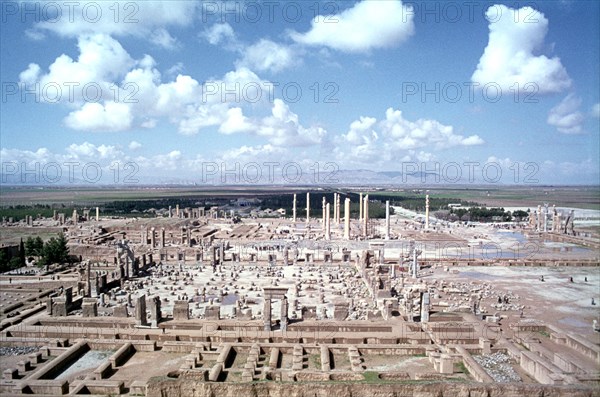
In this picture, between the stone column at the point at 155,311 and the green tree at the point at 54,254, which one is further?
the green tree at the point at 54,254

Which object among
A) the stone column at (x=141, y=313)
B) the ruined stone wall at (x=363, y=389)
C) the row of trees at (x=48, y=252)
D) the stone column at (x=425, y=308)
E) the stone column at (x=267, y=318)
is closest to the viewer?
the ruined stone wall at (x=363, y=389)

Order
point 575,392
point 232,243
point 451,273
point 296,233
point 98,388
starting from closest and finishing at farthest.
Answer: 1. point 575,392
2. point 98,388
3. point 451,273
4. point 232,243
5. point 296,233

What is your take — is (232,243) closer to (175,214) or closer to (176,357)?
(176,357)

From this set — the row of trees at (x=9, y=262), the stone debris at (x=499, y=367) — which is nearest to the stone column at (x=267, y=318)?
the stone debris at (x=499, y=367)

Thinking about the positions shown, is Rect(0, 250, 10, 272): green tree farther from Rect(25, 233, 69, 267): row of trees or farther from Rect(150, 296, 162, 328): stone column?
Rect(150, 296, 162, 328): stone column

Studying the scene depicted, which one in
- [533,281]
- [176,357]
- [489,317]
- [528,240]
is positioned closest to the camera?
[176,357]

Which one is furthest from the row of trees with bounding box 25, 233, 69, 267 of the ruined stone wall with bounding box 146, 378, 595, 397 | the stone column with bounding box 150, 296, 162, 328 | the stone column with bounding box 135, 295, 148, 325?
the ruined stone wall with bounding box 146, 378, 595, 397

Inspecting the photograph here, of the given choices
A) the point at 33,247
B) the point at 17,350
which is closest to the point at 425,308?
the point at 17,350

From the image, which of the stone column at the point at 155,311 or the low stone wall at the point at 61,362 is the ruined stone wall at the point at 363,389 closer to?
the low stone wall at the point at 61,362

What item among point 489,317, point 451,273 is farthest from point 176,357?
point 451,273

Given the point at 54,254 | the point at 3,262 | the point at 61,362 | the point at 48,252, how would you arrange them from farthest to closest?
the point at 54,254 < the point at 48,252 < the point at 3,262 < the point at 61,362

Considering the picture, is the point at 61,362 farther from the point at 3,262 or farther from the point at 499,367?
the point at 3,262
